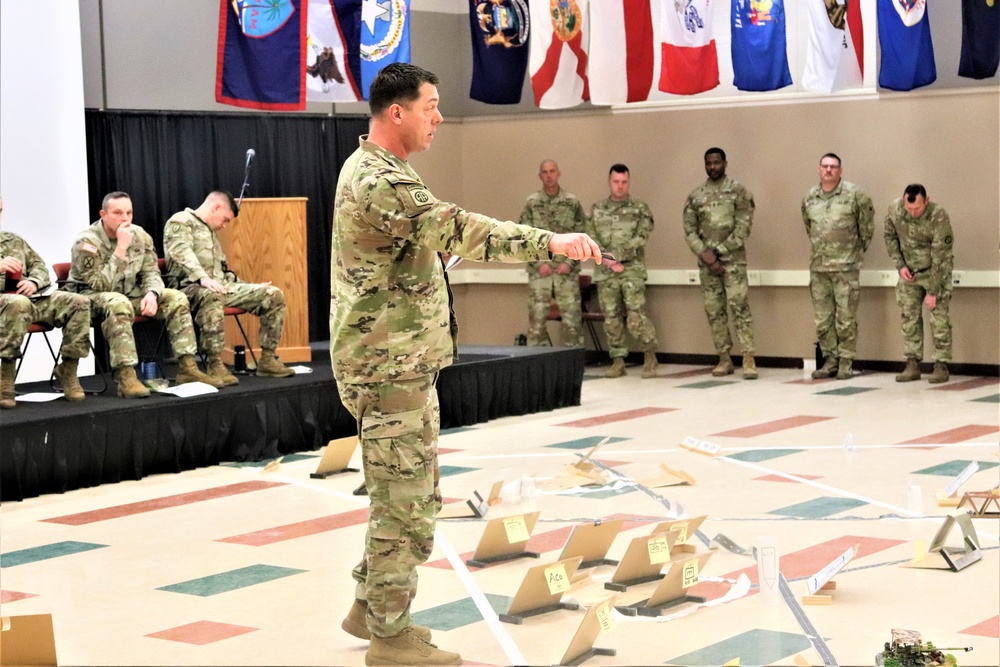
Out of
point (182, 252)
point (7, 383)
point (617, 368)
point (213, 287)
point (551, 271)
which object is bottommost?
point (617, 368)

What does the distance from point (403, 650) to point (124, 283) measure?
18.2 ft

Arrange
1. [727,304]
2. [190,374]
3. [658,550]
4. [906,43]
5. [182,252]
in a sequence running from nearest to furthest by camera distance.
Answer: [658,550], [190,374], [182,252], [906,43], [727,304]

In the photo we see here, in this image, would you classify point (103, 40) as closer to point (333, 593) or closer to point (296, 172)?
point (296, 172)

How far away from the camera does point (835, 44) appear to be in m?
11.3

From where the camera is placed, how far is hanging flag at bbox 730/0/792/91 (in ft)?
37.2

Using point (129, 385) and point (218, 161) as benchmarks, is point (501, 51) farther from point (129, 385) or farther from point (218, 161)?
point (129, 385)

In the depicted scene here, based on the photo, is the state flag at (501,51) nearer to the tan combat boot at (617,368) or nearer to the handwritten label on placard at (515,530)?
the tan combat boot at (617,368)

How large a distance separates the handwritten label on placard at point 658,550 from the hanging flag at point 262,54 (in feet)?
20.3

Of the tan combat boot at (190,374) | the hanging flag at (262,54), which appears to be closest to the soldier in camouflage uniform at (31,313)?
the tan combat boot at (190,374)

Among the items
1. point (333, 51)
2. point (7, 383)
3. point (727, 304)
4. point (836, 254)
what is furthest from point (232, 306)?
point (836, 254)

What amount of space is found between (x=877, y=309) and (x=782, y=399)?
2.07 metres

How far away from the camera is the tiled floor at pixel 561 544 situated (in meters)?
4.57

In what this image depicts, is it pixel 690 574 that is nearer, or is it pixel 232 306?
pixel 690 574

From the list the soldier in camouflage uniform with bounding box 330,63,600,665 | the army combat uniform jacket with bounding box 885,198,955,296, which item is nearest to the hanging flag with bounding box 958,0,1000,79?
the army combat uniform jacket with bounding box 885,198,955,296
